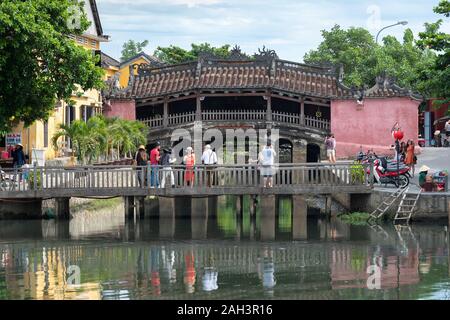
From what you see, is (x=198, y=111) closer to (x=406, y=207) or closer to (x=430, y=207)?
(x=406, y=207)

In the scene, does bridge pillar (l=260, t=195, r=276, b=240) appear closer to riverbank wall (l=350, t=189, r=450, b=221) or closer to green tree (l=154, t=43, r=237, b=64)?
riverbank wall (l=350, t=189, r=450, b=221)

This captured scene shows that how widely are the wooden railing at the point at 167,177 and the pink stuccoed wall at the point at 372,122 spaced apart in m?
17.8

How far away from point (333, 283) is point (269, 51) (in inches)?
1108

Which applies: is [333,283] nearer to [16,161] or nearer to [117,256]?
[117,256]

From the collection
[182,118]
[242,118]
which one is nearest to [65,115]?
[182,118]

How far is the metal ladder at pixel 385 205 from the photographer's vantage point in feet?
95.8

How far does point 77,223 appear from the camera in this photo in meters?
30.9

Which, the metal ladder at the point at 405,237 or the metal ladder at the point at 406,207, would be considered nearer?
the metal ladder at the point at 405,237

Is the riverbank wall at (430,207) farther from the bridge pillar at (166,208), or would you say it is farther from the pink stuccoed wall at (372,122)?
the pink stuccoed wall at (372,122)

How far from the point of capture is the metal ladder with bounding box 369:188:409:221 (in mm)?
29211

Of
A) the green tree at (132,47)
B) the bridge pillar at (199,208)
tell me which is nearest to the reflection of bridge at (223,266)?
the bridge pillar at (199,208)

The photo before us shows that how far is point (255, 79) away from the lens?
4712cm

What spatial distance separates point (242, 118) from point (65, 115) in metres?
A: 8.65

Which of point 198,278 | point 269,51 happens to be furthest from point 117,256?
point 269,51
